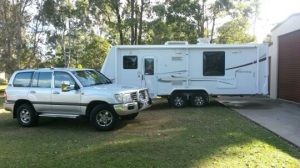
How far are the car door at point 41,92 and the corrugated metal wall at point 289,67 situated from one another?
36.1 feet

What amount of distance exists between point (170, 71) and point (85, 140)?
5869mm

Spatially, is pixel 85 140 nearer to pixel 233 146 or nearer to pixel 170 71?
pixel 233 146

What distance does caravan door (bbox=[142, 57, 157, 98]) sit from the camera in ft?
37.8

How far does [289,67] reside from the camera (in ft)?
→ 43.4

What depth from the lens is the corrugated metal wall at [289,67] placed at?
12.5 metres

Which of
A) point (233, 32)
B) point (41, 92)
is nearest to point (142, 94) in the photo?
point (41, 92)

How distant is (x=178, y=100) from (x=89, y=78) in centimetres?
471

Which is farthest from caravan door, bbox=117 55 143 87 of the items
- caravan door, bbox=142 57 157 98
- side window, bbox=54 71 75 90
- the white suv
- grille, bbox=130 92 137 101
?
grille, bbox=130 92 137 101

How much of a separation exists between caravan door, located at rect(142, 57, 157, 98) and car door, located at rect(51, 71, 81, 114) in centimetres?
430

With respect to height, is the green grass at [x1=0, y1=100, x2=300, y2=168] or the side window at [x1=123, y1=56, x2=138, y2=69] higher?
the side window at [x1=123, y1=56, x2=138, y2=69]

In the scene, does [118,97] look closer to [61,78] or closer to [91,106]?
[91,106]

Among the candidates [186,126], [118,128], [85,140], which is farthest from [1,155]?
[186,126]

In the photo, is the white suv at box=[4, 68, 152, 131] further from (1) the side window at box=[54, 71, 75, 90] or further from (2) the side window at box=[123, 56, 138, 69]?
(2) the side window at box=[123, 56, 138, 69]

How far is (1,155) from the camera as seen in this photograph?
557cm
